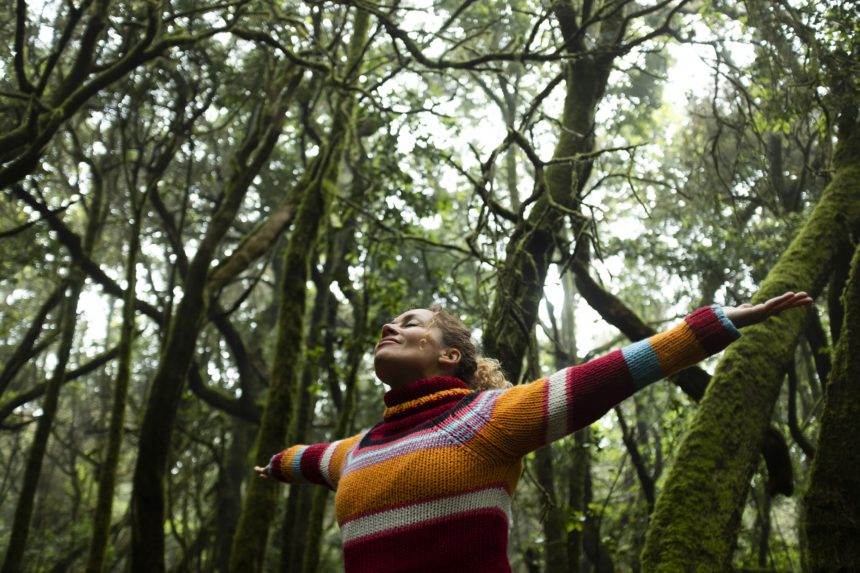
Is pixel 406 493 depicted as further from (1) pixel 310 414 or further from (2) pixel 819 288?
(1) pixel 310 414

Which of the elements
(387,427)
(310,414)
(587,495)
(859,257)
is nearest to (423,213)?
(310,414)

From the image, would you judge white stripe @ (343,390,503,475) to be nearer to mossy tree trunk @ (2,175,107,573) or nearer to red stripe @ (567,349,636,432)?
red stripe @ (567,349,636,432)

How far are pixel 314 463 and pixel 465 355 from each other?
800mm

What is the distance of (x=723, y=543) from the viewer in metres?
2.96

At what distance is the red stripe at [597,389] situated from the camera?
6.80ft

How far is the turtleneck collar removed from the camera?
2395mm

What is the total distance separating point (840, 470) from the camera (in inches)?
119

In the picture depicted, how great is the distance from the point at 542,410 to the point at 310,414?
725 centimetres

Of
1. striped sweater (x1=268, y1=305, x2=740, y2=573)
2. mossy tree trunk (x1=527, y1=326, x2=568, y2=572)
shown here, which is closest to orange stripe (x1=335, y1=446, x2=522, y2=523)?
striped sweater (x1=268, y1=305, x2=740, y2=573)

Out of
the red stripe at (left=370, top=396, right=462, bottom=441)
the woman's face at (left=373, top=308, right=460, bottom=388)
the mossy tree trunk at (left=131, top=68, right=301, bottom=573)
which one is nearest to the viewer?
the red stripe at (left=370, top=396, right=462, bottom=441)

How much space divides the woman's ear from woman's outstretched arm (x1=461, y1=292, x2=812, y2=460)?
0.41 meters

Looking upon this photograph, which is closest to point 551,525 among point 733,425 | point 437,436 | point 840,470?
point 733,425

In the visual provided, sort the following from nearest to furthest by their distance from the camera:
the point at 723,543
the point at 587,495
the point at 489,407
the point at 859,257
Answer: the point at 489,407 < the point at 723,543 < the point at 859,257 < the point at 587,495

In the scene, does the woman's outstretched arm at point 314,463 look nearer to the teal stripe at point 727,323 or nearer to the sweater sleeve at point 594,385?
the sweater sleeve at point 594,385
